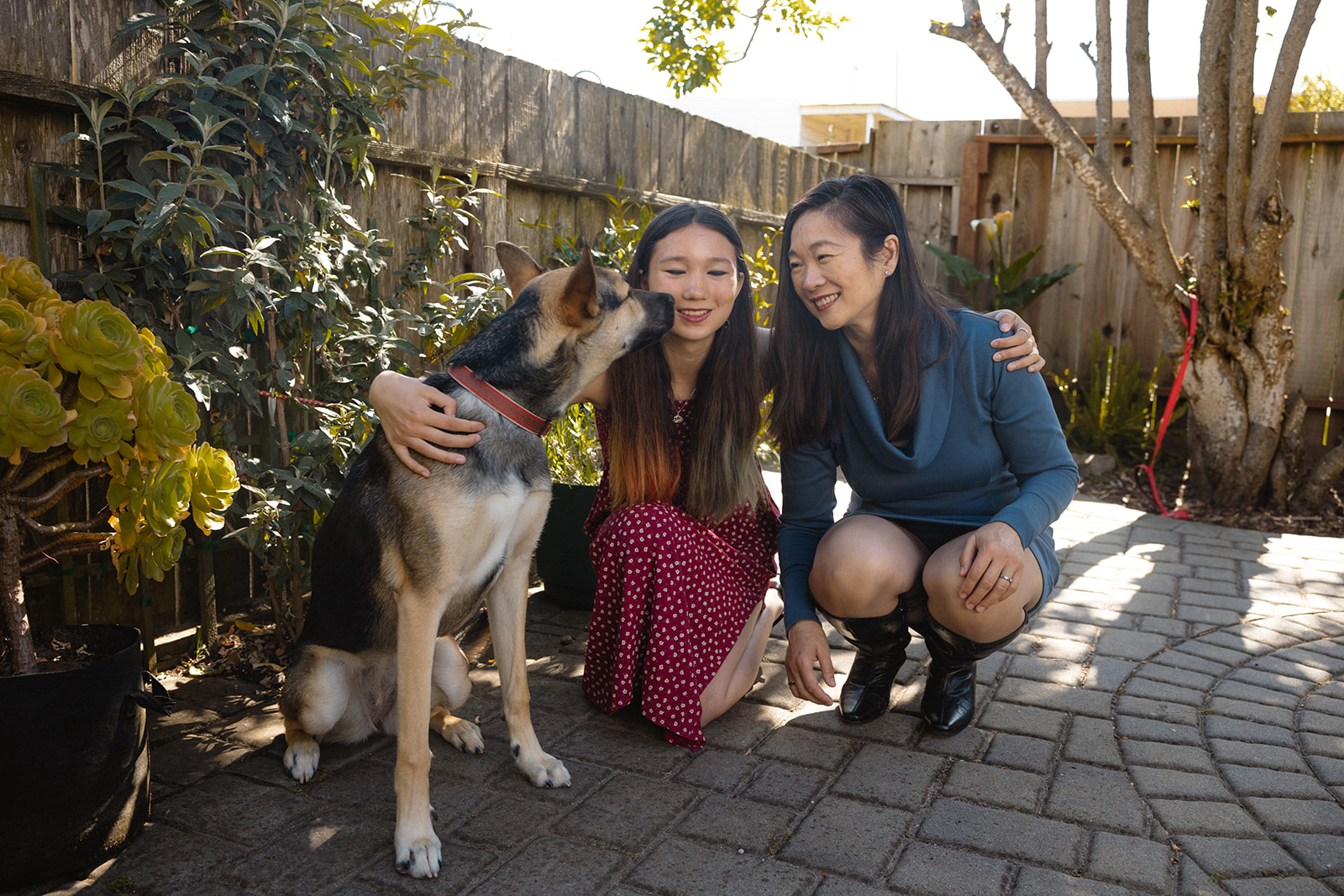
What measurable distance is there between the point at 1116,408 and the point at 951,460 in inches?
218

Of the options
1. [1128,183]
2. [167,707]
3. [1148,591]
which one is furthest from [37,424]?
[1128,183]

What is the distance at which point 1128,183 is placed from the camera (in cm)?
788

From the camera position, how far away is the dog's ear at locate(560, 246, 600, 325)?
91.0 inches

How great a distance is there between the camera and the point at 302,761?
2.61 m

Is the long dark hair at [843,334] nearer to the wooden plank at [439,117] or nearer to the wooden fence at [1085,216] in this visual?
the wooden plank at [439,117]

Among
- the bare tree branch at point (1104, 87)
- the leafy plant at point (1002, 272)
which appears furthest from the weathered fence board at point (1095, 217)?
the bare tree branch at point (1104, 87)

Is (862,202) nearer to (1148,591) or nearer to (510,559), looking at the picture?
(510,559)

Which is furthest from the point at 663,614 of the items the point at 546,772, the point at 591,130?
the point at 591,130

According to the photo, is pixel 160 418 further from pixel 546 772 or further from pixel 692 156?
pixel 692 156

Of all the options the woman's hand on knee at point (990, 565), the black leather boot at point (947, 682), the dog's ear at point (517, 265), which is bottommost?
the black leather boot at point (947, 682)

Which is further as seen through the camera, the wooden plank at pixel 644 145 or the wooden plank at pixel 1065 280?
the wooden plank at pixel 1065 280

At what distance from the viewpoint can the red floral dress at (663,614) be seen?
2.88m

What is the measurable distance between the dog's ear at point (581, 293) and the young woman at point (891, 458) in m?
0.77

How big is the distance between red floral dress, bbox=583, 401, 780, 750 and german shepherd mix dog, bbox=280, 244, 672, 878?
0.42m
